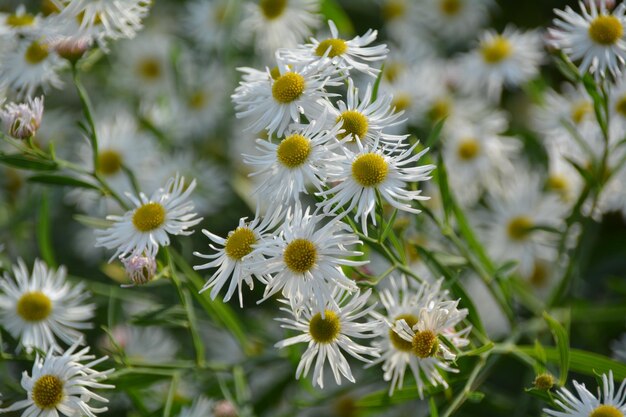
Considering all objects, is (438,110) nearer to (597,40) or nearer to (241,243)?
(597,40)

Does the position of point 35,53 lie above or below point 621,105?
below

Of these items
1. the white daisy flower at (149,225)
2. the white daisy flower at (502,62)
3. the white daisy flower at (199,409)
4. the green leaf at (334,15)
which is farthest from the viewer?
the white daisy flower at (502,62)

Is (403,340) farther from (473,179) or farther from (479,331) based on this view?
(473,179)

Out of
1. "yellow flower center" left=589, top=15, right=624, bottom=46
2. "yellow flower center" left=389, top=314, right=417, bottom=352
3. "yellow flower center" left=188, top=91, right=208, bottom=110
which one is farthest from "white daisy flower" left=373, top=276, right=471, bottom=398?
"yellow flower center" left=188, top=91, right=208, bottom=110

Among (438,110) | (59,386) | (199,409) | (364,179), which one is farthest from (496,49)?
(59,386)

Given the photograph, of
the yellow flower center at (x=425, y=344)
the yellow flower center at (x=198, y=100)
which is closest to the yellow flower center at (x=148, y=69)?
the yellow flower center at (x=198, y=100)

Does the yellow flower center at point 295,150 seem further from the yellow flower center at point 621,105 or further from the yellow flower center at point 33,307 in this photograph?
the yellow flower center at point 621,105

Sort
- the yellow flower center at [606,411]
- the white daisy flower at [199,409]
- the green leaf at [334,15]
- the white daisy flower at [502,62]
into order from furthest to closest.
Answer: the white daisy flower at [502,62], the green leaf at [334,15], the white daisy flower at [199,409], the yellow flower center at [606,411]
